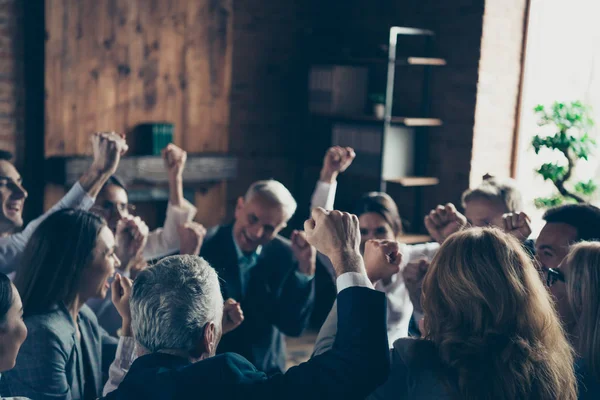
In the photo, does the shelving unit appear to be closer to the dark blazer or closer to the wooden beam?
the wooden beam

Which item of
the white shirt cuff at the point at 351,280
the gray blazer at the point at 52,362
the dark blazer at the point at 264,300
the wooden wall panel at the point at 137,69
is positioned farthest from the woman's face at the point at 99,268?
the wooden wall panel at the point at 137,69

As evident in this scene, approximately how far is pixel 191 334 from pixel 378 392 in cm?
49

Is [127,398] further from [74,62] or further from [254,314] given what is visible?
[74,62]

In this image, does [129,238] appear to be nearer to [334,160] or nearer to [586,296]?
[334,160]

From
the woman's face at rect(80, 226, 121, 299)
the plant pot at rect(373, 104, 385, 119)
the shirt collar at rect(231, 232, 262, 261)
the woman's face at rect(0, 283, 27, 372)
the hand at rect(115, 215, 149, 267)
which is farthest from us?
the plant pot at rect(373, 104, 385, 119)

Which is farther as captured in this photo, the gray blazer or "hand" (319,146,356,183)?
"hand" (319,146,356,183)

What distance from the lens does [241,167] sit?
20.4 ft

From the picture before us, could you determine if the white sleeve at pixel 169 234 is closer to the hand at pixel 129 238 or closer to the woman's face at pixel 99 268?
the hand at pixel 129 238

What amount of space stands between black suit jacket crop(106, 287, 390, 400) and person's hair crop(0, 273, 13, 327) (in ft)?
1.27

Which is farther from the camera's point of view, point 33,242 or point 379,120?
point 379,120

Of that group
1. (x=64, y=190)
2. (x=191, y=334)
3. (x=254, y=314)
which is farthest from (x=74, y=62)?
(x=191, y=334)

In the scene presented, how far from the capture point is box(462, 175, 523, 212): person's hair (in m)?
3.39

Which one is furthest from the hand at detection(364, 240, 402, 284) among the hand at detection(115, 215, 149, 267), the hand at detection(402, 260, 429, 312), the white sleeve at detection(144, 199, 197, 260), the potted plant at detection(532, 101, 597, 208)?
the potted plant at detection(532, 101, 597, 208)

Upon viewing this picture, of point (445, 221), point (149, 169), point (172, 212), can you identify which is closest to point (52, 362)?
point (172, 212)
